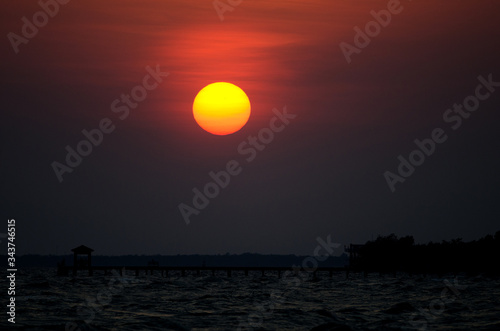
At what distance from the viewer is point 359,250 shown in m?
132

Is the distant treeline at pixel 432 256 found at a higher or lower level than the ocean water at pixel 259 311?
higher

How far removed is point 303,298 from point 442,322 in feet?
70.7

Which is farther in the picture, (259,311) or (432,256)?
(432,256)

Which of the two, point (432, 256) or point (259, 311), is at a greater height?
point (432, 256)

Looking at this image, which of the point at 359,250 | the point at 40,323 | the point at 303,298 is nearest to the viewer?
the point at 40,323

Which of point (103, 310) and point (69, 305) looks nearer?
point (103, 310)

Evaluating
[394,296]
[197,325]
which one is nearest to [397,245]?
[394,296]

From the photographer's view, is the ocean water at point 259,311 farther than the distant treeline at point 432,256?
No

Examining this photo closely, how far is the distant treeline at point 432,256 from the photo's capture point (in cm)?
11906

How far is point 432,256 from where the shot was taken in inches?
4980

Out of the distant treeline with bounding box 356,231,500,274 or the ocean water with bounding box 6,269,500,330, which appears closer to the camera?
the ocean water with bounding box 6,269,500,330

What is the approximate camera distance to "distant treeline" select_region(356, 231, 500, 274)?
119m

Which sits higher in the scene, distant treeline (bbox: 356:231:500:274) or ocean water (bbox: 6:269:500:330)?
distant treeline (bbox: 356:231:500:274)

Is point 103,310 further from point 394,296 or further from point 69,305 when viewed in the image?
point 394,296
